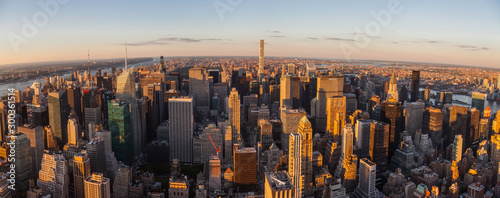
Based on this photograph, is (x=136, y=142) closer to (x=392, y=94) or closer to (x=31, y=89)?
(x=31, y=89)

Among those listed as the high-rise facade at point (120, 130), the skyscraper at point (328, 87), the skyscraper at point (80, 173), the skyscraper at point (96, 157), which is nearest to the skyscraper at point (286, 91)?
the skyscraper at point (328, 87)

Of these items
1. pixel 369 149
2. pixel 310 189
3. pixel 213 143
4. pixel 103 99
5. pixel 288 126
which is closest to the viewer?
pixel 310 189

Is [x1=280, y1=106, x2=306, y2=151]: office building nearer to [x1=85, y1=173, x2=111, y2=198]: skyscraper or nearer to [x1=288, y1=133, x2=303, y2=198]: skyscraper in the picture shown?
[x1=288, y1=133, x2=303, y2=198]: skyscraper

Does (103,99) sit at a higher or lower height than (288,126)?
higher

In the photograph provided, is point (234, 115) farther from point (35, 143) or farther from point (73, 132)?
point (35, 143)

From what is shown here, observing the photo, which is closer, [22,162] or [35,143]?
[22,162]

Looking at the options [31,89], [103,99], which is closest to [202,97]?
[103,99]

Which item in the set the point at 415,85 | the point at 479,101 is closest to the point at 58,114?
the point at 415,85
